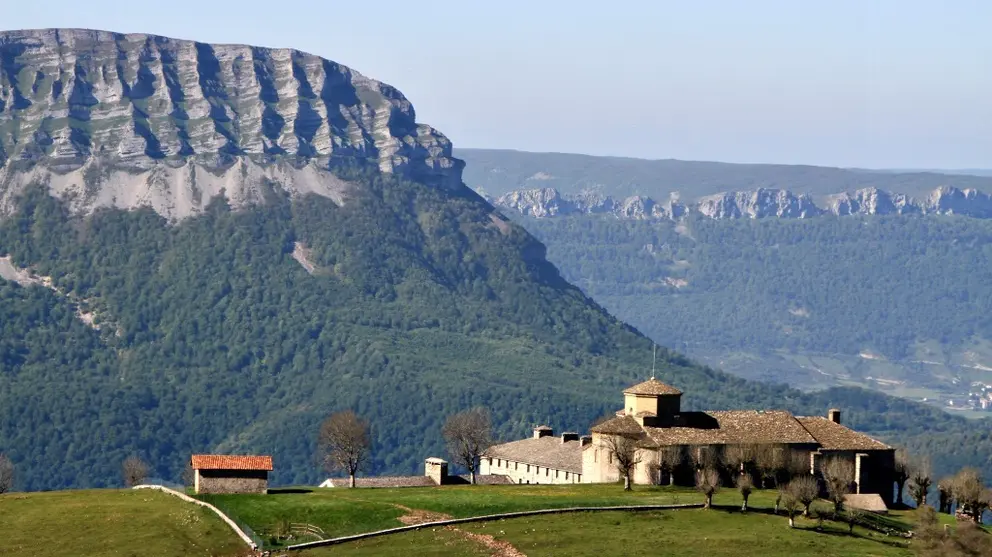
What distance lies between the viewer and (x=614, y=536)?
14738 centimetres

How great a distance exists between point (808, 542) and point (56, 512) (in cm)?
5182

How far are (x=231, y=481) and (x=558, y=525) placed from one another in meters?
27.8

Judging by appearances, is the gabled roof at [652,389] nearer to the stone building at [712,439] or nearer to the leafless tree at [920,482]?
the stone building at [712,439]

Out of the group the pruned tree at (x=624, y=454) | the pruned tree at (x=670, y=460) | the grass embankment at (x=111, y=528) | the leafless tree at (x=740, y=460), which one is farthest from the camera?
the leafless tree at (x=740, y=460)

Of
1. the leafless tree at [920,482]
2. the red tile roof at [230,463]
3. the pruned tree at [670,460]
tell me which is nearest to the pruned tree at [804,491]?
the pruned tree at [670,460]

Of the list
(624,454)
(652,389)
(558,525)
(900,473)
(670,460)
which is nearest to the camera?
(558,525)

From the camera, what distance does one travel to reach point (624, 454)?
175375 millimetres

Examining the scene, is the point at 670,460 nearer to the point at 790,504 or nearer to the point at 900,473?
→ the point at 790,504

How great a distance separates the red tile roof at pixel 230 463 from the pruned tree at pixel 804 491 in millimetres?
38634

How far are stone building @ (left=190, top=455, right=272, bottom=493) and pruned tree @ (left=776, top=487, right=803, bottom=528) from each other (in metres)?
38.0

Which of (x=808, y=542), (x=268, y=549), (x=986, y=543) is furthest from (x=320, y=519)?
(x=986, y=543)

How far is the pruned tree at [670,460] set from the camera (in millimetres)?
174750

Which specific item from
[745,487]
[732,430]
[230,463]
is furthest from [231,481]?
[732,430]

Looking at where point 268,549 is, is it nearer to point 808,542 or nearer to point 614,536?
point 614,536
